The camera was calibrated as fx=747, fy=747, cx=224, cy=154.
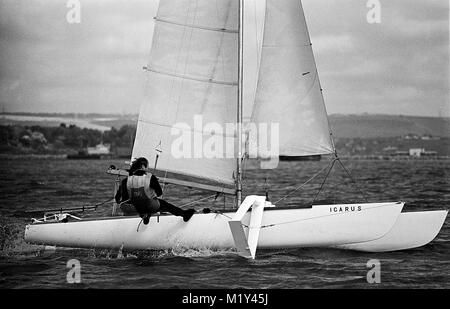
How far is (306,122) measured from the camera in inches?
589

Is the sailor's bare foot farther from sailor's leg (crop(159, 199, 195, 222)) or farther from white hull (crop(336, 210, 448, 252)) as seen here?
white hull (crop(336, 210, 448, 252))

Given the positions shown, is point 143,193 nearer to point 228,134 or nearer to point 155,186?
point 155,186

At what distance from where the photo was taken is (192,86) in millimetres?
15234

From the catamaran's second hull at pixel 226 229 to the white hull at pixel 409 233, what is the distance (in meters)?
0.29

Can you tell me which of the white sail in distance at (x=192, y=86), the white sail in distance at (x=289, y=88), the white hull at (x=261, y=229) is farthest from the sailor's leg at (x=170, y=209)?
the white sail in distance at (x=289, y=88)

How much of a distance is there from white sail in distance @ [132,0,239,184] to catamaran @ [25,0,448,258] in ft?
0.07

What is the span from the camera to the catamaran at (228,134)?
47.2 feet

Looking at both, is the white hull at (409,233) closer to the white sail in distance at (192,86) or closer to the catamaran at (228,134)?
the catamaran at (228,134)

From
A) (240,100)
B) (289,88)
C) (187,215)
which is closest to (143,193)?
(187,215)

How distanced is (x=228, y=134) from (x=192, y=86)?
1.23m

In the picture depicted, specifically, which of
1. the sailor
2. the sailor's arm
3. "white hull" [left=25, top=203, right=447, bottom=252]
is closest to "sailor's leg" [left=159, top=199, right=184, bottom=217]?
the sailor

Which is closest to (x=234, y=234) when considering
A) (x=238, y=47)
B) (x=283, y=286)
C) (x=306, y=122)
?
(x=283, y=286)
